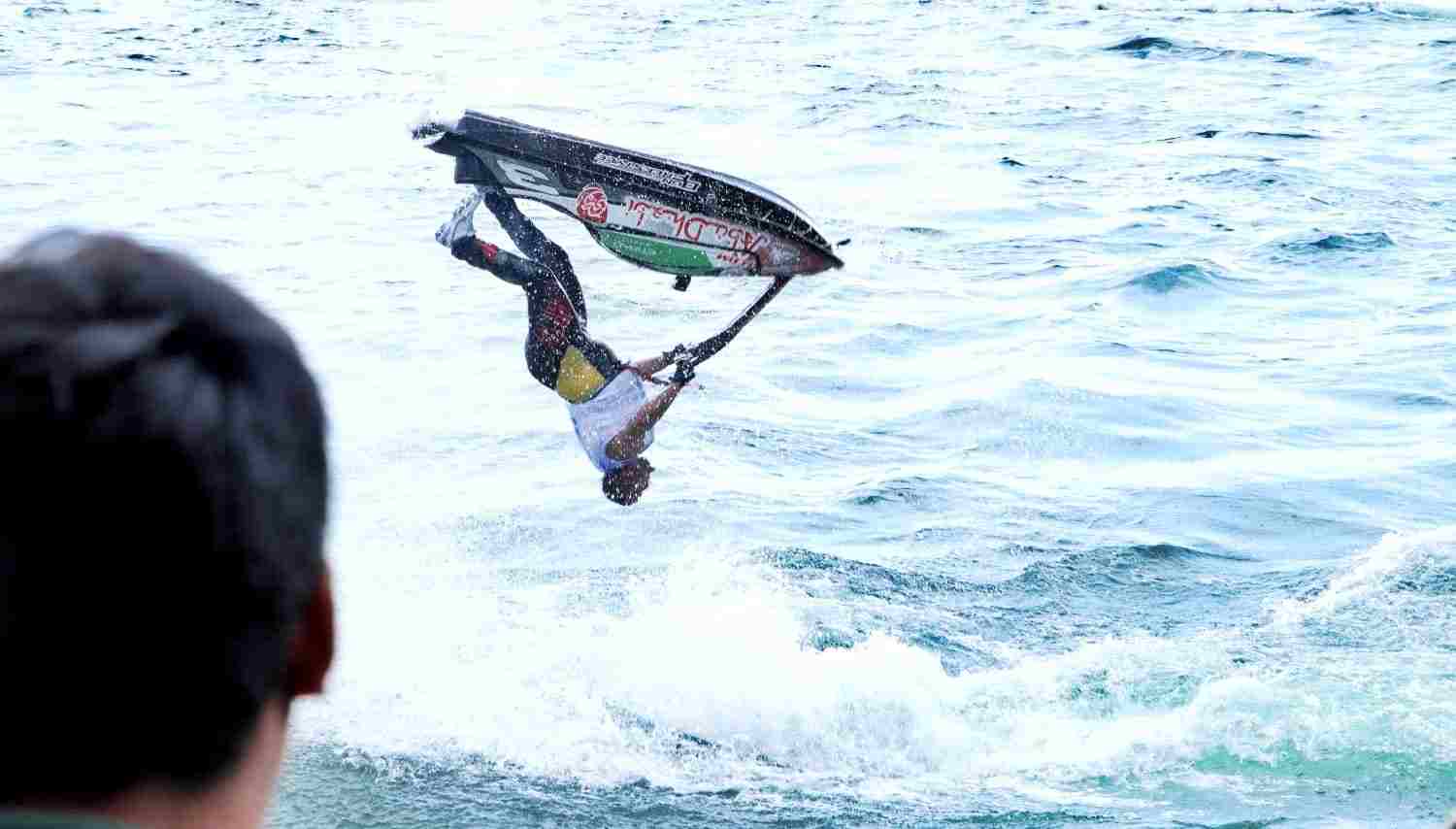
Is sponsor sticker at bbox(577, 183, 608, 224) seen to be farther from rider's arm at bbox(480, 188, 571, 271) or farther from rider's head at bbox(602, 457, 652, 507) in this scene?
rider's head at bbox(602, 457, 652, 507)

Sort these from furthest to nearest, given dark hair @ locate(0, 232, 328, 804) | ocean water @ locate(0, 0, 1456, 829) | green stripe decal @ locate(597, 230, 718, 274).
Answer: green stripe decal @ locate(597, 230, 718, 274)
ocean water @ locate(0, 0, 1456, 829)
dark hair @ locate(0, 232, 328, 804)

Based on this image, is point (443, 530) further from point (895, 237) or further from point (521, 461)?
point (895, 237)

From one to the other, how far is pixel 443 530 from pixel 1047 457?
448 cm

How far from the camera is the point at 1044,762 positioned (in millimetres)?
7727

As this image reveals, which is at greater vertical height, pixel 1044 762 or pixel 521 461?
pixel 1044 762

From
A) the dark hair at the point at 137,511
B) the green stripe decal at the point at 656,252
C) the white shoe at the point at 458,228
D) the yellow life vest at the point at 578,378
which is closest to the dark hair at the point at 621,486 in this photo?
the yellow life vest at the point at 578,378

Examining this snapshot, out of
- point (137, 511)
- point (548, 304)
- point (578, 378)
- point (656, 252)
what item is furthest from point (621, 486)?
point (137, 511)

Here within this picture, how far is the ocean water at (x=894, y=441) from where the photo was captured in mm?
7766

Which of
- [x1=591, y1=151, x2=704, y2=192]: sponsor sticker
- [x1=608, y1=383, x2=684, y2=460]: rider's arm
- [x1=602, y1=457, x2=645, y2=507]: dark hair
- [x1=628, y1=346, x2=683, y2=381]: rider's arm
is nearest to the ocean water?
[x1=602, y1=457, x2=645, y2=507]: dark hair

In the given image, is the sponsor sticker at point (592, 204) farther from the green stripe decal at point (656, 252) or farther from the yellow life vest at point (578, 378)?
the yellow life vest at point (578, 378)

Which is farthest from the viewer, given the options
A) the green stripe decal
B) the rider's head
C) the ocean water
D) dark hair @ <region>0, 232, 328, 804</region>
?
the rider's head

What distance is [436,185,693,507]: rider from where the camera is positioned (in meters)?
7.86

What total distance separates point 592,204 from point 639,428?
106 cm

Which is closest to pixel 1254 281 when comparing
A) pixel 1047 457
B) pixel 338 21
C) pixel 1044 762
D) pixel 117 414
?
pixel 1047 457
